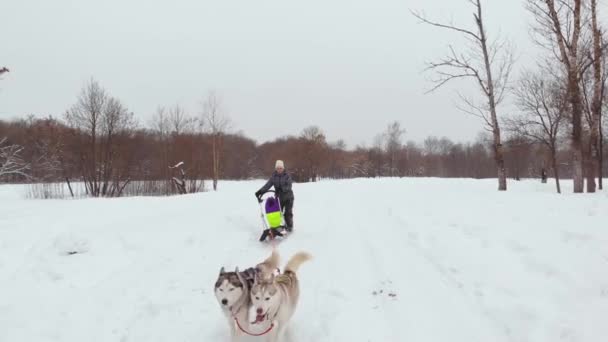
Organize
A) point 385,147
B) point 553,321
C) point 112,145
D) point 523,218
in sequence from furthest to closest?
point 385,147, point 112,145, point 523,218, point 553,321

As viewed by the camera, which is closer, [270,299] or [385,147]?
[270,299]

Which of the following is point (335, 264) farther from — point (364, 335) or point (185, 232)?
point (185, 232)

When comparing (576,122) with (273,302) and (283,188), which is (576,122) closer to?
(283,188)

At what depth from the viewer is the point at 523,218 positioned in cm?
730

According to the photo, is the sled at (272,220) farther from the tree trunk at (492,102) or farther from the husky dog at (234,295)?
the tree trunk at (492,102)

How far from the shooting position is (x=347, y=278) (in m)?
5.51

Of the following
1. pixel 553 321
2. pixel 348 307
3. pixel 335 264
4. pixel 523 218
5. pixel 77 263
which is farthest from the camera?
pixel 523 218

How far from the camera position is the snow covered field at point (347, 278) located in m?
3.86

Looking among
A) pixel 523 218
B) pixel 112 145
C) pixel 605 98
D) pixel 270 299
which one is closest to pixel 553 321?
pixel 270 299

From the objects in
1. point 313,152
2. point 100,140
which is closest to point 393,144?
point 313,152

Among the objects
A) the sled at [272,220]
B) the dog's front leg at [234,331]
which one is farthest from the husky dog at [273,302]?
the sled at [272,220]

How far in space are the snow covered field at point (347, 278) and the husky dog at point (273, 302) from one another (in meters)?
0.46

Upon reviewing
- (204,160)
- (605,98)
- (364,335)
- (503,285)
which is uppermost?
(605,98)

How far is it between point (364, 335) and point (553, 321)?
228 cm
